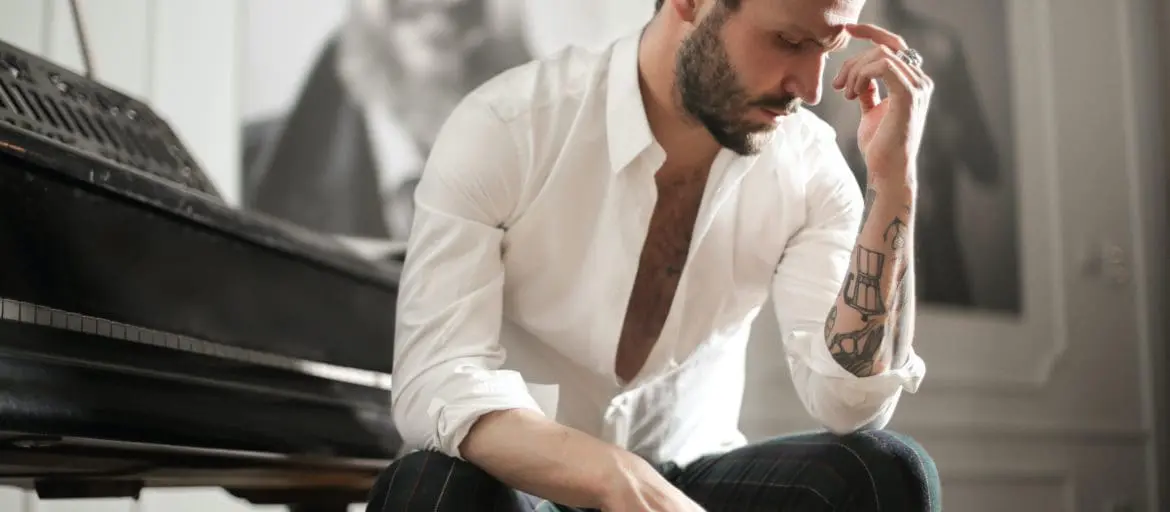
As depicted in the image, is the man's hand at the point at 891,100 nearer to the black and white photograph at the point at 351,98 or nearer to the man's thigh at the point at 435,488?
the man's thigh at the point at 435,488

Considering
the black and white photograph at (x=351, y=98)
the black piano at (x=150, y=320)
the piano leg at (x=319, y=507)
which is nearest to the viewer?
the black piano at (x=150, y=320)

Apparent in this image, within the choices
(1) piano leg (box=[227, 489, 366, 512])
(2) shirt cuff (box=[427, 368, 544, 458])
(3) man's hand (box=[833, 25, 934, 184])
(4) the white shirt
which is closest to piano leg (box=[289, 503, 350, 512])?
(1) piano leg (box=[227, 489, 366, 512])

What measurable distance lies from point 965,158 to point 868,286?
2099mm

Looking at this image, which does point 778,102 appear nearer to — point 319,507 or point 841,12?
Result: point 841,12

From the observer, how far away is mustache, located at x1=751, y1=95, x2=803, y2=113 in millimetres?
1191

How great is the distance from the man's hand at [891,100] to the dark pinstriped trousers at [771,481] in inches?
10.6

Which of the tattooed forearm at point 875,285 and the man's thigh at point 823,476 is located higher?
the tattooed forearm at point 875,285

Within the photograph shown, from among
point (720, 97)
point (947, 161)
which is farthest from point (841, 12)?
point (947, 161)

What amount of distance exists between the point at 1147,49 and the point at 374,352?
296 cm

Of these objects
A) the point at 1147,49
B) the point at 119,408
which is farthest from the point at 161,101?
the point at 1147,49

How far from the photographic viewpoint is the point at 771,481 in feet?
3.87

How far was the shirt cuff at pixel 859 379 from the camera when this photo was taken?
3.75ft

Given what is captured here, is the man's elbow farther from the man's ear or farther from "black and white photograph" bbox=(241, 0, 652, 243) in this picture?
"black and white photograph" bbox=(241, 0, 652, 243)

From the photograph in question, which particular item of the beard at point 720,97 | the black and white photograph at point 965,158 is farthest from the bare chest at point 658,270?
the black and white photograph at point 965,158
